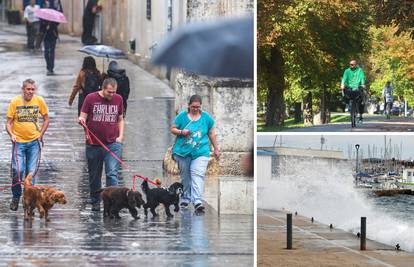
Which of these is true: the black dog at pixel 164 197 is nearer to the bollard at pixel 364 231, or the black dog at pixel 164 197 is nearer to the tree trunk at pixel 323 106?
the tree trunk at pixel 323 106

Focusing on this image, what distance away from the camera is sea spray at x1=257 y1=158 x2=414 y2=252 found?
35.6 feet

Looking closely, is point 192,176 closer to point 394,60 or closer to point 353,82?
point 353,82

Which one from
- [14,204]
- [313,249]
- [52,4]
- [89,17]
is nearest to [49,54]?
[89,17]

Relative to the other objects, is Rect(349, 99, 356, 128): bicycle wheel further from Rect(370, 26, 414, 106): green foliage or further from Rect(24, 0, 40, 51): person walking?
Rect(24, 0, 40, 51): person walking

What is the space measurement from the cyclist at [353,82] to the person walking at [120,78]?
153 cm

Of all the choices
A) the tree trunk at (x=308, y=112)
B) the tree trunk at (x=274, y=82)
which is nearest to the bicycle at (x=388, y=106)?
the tree trunk at (x=308, y=112)

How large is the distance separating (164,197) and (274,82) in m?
1.03

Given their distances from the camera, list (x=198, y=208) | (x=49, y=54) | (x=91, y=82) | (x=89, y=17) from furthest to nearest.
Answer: (x=49, y=54) < (x=89, y=17) < (x=91, y=82) < (x=198, y=208)

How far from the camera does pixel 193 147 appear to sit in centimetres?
1070

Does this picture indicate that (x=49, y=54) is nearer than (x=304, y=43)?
No

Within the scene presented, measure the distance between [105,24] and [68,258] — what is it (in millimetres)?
2185

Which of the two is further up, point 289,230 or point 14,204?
point 14,204

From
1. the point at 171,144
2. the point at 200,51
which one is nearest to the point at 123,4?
the point at 171,144

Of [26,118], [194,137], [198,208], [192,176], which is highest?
[26,118]
